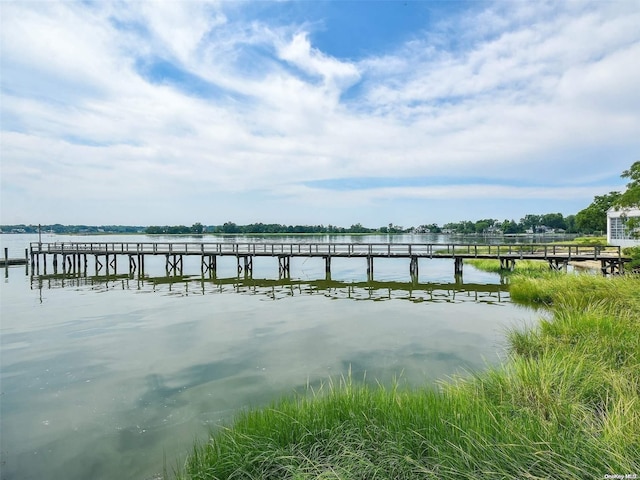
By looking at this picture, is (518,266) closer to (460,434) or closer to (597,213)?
(460,434)

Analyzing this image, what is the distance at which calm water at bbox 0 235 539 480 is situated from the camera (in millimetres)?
6883

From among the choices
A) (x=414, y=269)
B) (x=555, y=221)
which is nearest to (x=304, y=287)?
(x=414, y=269)

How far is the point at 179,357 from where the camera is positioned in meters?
11.5

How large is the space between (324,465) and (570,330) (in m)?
7.92

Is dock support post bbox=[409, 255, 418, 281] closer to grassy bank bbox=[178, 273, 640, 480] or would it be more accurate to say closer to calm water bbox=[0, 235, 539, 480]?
calm water bbox=[0, 235, 539, 480]

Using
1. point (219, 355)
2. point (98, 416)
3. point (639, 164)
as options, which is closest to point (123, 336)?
point (219, 355)

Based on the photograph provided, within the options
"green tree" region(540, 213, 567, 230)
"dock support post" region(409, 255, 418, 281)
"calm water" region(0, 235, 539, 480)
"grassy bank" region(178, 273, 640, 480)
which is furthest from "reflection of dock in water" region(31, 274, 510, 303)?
"green tree" region(540, 213, 567, 230)

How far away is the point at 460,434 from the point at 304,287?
22373 millimetres

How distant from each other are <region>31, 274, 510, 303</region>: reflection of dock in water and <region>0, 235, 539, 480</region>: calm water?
0.38 m

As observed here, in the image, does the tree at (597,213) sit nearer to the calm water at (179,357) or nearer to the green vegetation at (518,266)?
the green vegetation at (518,266)

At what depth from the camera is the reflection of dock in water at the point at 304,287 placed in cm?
2214

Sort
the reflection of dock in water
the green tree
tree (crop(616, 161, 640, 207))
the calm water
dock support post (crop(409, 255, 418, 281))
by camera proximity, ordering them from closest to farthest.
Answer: the calm water < tree (crop(616, 161, 640, 207)) < the reflection of dock in water < dock support post (crop(409, 255, 418, 281)) < the green tree

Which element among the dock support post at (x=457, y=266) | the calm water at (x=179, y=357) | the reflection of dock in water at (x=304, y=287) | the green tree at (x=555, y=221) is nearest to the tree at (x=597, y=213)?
the dock support post at (x=457, y=266)

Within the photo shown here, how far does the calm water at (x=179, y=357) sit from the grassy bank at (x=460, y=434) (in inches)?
87.4
